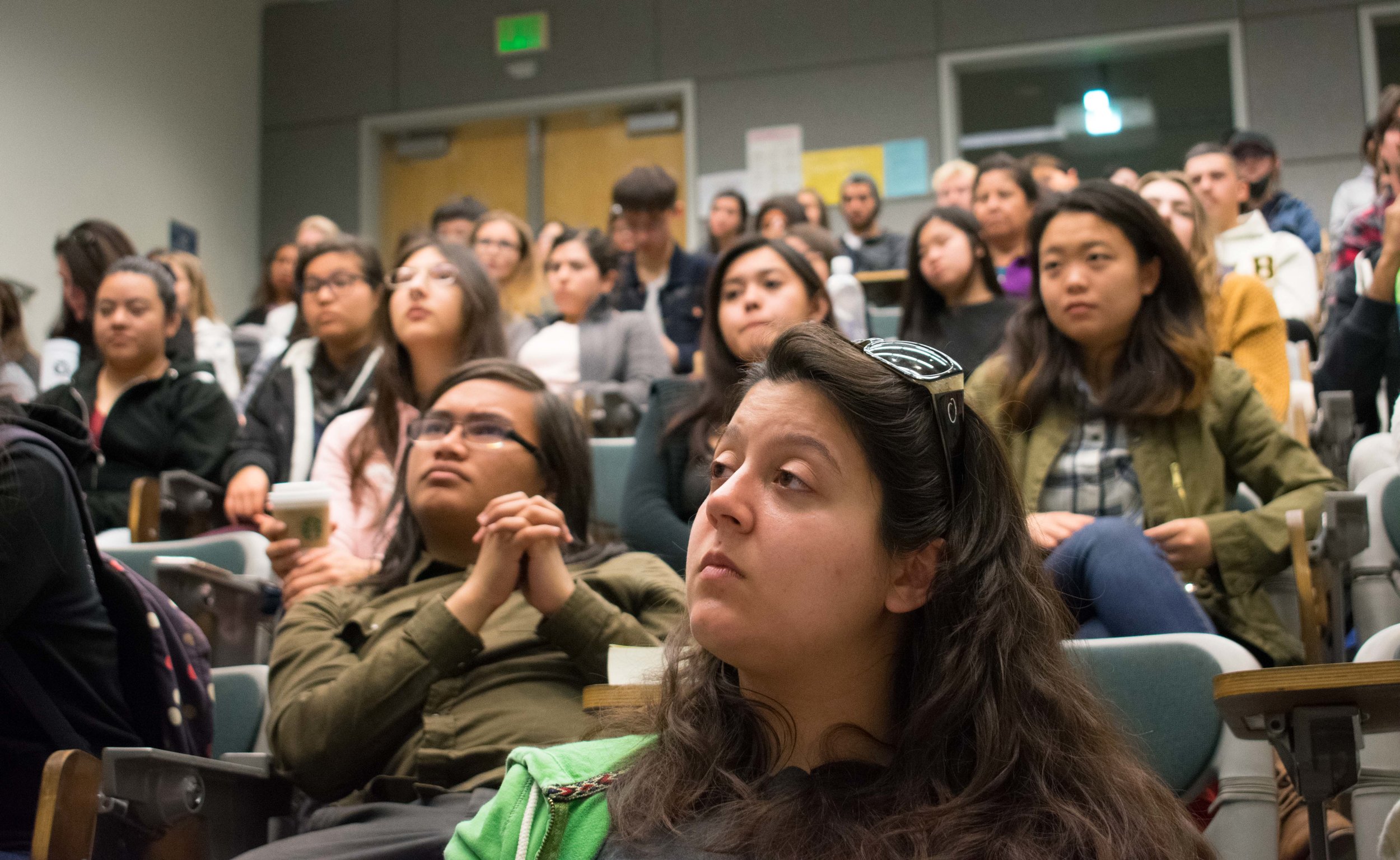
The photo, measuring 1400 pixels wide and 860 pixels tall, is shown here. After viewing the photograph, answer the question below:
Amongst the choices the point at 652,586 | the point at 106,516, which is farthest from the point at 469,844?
the point at 106,516

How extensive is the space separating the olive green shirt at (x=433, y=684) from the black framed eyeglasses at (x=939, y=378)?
2.06ft

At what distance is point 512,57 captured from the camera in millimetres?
8117

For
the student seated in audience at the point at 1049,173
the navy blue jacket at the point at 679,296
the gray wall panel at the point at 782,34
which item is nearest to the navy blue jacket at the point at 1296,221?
the student seated in audience at the point at 1049,173

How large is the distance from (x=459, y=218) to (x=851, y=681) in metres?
5.04

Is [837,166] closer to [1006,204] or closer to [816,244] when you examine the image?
[1006,204]

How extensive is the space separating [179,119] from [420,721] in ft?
22.9

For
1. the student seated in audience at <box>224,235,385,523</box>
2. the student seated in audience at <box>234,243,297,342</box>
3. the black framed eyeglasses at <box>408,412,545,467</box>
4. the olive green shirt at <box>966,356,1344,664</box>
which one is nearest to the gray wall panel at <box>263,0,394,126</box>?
the student seated in audience at <box>234,243,297,342</box>

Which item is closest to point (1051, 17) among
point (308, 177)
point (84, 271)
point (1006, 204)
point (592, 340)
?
point (1006, 204)

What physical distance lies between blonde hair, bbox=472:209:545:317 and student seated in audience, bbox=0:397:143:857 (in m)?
3.61

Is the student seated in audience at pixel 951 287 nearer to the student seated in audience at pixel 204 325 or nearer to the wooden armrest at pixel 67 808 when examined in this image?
the student seated in audience at pixel 204 325

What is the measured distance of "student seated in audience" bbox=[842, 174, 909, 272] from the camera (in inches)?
240

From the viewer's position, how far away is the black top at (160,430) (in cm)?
365

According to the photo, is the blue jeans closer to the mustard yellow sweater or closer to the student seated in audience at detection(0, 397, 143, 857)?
the student seated in audience at detection(0, 397, 143, 857)

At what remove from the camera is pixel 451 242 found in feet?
11.2
